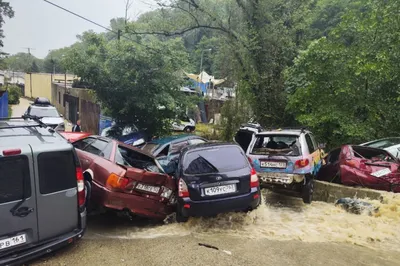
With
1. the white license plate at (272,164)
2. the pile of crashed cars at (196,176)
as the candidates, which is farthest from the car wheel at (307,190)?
the white license plate at (272,164)

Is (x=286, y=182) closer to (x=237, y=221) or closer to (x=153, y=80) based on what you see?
(x=237, y=221)

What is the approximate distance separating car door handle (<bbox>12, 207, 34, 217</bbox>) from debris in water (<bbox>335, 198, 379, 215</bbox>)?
21.4 feet

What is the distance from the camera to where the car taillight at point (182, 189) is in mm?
5969

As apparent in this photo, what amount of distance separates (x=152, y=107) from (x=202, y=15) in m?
6.63

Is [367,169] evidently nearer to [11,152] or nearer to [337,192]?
[337,192]

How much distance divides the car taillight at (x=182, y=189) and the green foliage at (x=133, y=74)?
777 cm

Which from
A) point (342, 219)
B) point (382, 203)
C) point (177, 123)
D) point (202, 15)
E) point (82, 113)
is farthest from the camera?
point (82, 113)

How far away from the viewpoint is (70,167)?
451 centimetres

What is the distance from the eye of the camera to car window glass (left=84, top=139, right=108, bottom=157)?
635cm

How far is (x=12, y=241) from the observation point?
387 cm

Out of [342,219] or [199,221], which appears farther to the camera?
[342,219]

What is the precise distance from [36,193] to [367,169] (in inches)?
294

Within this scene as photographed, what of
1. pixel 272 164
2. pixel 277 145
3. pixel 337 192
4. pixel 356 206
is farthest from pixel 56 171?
Answer: pixel 337 192

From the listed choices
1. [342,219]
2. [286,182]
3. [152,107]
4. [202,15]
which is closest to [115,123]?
[152,107]
